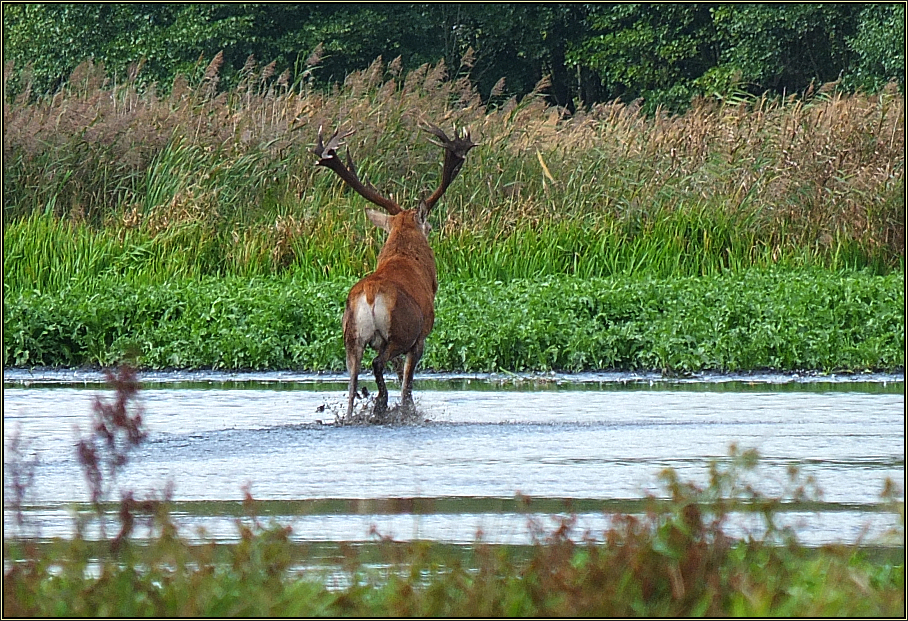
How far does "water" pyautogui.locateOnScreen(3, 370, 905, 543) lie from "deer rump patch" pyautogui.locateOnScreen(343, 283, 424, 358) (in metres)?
0.51

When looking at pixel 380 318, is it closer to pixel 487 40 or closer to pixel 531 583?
pixel 531 583

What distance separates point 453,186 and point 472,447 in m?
9.57

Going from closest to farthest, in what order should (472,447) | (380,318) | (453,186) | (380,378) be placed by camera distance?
(472,447), (380,318), (380,378), (453,186)

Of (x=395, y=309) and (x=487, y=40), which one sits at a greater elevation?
(x=487, y=40)

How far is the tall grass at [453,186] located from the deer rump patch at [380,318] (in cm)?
612

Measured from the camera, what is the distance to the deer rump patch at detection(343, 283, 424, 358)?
998 centimetres

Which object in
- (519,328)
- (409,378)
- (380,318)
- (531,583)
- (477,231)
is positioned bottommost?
(519,328)

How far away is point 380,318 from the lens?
9.98 meters

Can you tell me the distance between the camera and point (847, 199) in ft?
56.7

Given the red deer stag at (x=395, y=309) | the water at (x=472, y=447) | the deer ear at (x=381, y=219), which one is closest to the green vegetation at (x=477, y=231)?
the water at (x=472, y=447)

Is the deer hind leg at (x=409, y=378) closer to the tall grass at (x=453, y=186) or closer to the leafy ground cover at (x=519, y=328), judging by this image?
the leafy ground cover at (x=519, y=328)

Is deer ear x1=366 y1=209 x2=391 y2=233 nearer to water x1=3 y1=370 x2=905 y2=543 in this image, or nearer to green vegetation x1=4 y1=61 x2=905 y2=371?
water x1=3 y1=370 x2=905 y2=543

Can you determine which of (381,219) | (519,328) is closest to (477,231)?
(519,328)

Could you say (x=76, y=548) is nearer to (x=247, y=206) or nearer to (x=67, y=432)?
(x=67, y=432)
